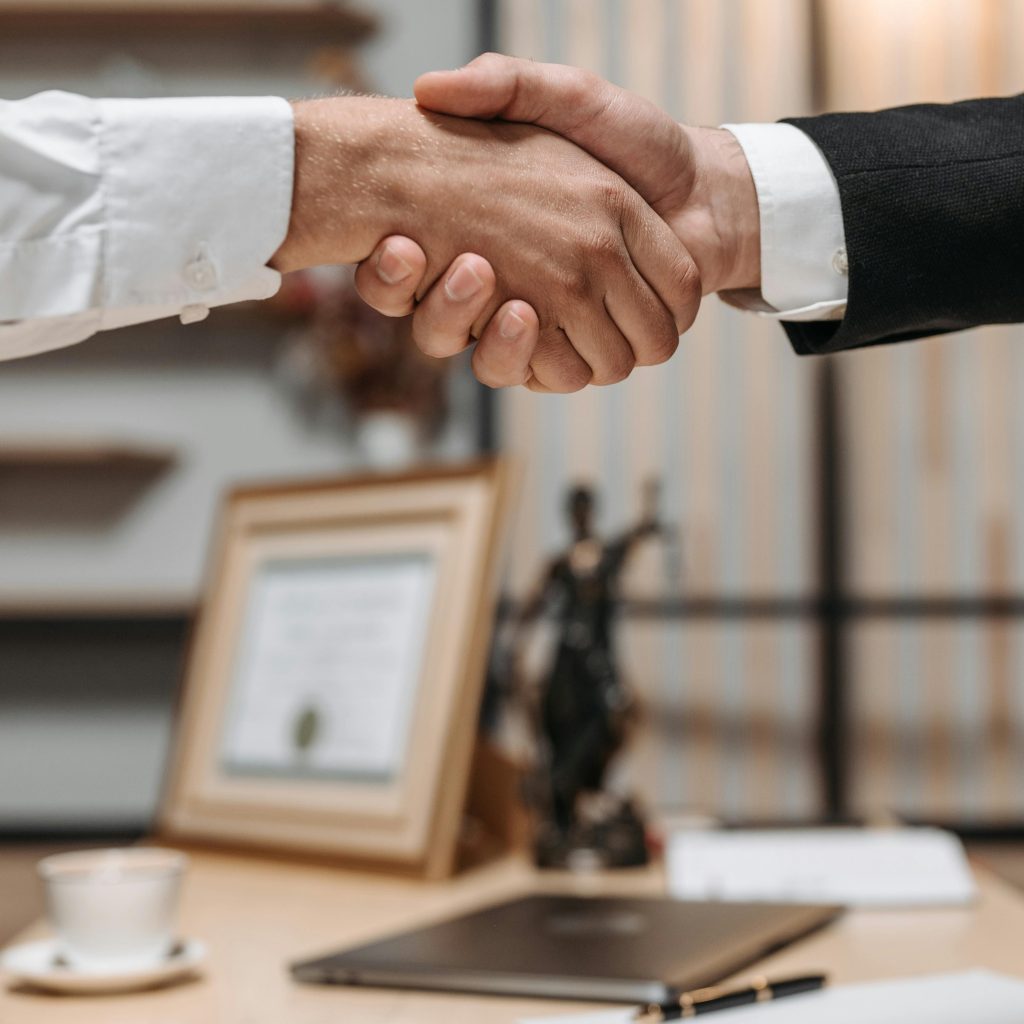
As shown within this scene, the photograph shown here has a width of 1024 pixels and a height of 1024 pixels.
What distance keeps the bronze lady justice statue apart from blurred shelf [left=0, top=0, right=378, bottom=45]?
1.38 meters

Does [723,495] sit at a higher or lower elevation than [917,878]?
higher

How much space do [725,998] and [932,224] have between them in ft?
1.89

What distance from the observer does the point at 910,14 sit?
2.52 meters

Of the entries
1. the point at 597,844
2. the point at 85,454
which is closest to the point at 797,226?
the point at 597,844

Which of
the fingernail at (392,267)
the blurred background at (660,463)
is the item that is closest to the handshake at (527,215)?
the fingernail at (392,267)

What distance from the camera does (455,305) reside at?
1085 millimetres

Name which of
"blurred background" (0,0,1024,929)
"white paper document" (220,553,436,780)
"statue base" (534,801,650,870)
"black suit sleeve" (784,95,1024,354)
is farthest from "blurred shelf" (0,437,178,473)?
"black suit sleeve" (784,95,1024,354)

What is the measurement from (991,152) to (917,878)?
0.65 meters

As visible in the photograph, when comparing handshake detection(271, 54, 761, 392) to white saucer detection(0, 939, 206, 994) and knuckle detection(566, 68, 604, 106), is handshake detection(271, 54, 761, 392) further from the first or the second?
white saucer detection(0, 939, 206, 994)

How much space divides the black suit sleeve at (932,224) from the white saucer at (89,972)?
0.69m

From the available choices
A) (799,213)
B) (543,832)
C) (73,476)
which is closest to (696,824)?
(543,832)

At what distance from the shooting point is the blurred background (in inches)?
97.7

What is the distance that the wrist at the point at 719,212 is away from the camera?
114 cm

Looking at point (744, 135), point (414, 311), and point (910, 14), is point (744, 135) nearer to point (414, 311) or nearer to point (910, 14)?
point (414, 311)
